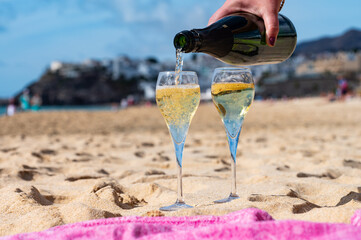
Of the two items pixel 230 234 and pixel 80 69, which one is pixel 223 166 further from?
pixel 80 69

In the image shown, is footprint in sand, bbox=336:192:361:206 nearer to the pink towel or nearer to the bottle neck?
the pink towel

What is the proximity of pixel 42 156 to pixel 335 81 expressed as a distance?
76956 millimetres

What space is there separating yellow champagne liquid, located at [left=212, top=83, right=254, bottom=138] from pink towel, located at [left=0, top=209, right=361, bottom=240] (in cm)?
59

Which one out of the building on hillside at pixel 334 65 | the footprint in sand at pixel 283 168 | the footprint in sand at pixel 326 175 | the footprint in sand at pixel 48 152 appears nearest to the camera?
the footprint in sand at pixel 326 175

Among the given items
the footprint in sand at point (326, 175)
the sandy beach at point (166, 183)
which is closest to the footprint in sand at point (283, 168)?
the sandy beach at point (166, 183)

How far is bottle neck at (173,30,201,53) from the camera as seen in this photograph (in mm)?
1607

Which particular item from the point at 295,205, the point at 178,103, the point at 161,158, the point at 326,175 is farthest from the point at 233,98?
the point at 161,158

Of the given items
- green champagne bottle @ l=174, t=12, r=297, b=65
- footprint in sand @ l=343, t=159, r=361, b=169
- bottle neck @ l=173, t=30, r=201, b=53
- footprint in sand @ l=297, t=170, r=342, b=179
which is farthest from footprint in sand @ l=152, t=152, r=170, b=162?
bottle neck @ l=173, t=30, r=201, b=53

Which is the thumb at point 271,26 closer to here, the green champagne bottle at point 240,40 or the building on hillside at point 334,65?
the green champagne bottle at point 240,40

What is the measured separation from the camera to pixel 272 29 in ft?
5.27

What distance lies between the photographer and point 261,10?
68.2 inches

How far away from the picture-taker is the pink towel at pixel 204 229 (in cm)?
112

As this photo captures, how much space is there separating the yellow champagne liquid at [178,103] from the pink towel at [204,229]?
0.49m

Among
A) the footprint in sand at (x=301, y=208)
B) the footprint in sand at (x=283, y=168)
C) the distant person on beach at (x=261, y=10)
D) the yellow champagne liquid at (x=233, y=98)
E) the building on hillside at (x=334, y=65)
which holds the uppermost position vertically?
the building on hillside at (x=334, y=65)
